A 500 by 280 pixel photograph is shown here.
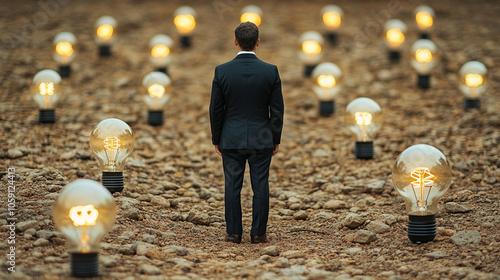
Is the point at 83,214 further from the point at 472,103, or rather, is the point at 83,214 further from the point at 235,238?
the point at 472,103

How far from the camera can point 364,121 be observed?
7227mm

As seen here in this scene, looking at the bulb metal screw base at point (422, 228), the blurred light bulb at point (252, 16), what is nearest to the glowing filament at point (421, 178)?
the bulb metal screw base at point (422, 228)

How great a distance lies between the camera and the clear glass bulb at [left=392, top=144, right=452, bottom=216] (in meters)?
4.83

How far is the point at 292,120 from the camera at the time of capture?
9.08 meters

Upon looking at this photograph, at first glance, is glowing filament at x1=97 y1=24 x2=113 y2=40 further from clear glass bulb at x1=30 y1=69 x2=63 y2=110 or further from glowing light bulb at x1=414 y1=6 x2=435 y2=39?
glowing light bulb at x1=414 y1=6 x2=435 y2=39

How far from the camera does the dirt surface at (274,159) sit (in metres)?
4.60

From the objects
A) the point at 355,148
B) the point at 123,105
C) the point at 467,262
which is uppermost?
the point at 123,105

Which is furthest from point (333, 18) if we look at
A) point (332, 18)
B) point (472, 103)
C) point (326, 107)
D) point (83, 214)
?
point (83, 214)

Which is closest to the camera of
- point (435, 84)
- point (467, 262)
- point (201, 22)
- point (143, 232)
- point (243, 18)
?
point (467, 262)

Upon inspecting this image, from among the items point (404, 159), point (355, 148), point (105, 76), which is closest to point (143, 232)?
point (404, 159)

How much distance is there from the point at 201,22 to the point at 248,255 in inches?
381

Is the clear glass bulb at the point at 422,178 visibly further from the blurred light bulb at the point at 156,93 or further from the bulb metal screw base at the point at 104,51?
the bulb metal screw base at the point at 104,51

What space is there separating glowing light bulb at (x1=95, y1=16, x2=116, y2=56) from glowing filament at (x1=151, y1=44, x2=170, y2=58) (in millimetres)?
→ 1518

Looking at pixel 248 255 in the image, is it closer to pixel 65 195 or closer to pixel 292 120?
pixel 65 195
